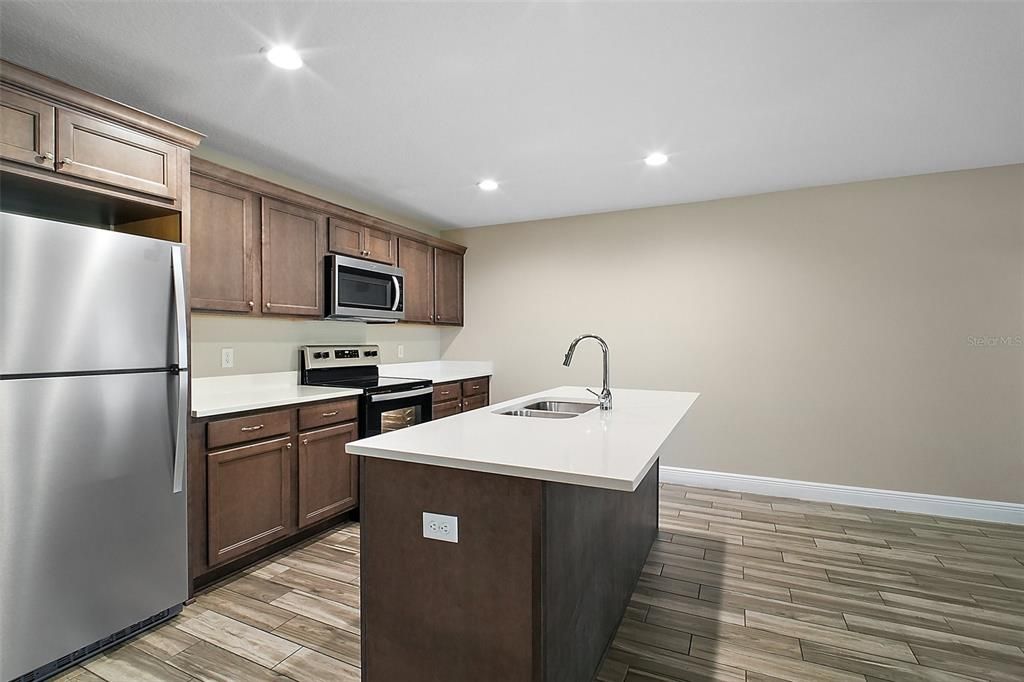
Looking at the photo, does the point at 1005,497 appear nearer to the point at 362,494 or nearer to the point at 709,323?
the point at 709,323

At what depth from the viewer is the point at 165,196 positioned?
2336 millimetres

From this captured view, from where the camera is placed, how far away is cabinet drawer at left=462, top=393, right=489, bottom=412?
487cm

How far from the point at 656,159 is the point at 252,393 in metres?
2.96

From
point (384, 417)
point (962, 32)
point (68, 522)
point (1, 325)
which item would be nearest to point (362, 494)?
point (68, 522)

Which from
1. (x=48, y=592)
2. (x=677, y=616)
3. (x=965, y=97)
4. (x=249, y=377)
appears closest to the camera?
(x=48, y=592)

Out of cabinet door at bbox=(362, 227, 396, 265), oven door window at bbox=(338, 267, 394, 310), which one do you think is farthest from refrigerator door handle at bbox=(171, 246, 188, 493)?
cabinet door at bbox=(362, 227, 396, 265)

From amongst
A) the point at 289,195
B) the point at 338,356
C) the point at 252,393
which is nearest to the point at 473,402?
the point at 338,356

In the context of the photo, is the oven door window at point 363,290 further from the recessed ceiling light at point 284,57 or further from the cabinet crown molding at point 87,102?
the recessed ceiling light at point 284,57

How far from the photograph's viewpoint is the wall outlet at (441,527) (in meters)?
1.58

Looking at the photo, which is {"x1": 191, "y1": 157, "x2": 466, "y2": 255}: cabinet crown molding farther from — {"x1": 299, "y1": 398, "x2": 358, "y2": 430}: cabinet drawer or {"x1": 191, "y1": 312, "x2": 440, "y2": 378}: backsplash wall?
{"x1": 299, "y1": 398, "x2": 358, "y2": 430}: cabinet drawer

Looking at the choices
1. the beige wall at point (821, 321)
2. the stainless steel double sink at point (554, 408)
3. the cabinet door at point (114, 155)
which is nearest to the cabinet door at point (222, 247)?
the cabinet door at point (114, 155)

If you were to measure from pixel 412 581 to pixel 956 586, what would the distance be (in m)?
2.80

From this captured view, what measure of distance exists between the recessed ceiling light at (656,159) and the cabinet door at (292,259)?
2258 millimetres

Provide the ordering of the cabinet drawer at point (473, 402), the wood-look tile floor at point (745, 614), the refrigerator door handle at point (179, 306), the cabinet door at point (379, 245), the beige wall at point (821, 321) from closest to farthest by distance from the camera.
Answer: the wood-look tile floor at point (745, 614), the refrigerator door handle at point (179, 306), the beige wall at point (821, 321), the cabinet door at point (379, 245), the cabinet drawer at point (473, 402)
